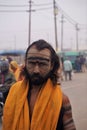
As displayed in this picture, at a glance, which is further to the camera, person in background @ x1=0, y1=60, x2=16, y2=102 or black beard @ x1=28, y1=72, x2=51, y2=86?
person in background @ x1=0, y1=60, x2=16, y2=102

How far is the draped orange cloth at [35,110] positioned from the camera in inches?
108

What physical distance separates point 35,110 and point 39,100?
81 millimetres

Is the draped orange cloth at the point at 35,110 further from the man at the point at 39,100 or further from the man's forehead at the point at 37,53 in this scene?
the man's forehead at the point at 37,53

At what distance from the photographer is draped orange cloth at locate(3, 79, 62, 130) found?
2.74 metres

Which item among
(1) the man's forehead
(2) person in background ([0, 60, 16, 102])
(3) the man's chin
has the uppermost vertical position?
(1) the man's forehead

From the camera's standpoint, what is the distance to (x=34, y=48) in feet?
9.48

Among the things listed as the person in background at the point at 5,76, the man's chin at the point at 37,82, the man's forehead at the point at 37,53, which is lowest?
the person in background at the point at 5,76

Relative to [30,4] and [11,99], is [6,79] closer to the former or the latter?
[11,99]

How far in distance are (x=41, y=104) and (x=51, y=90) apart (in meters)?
0.13

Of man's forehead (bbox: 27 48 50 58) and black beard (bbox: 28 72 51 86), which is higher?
man's forehead (bbox: 27 48 50 58)

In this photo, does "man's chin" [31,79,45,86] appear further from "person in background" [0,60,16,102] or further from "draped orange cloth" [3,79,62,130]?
"person in background" [0,60,16,102]

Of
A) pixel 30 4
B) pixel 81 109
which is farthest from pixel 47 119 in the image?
pixel 30 4

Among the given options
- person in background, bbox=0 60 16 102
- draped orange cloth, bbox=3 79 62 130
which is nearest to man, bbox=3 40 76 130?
draped orange cloth, bbox=3 79 62 130

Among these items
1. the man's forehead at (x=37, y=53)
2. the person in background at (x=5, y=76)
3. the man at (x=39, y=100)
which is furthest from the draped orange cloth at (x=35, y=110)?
the person in background at (x=5, y=76)
